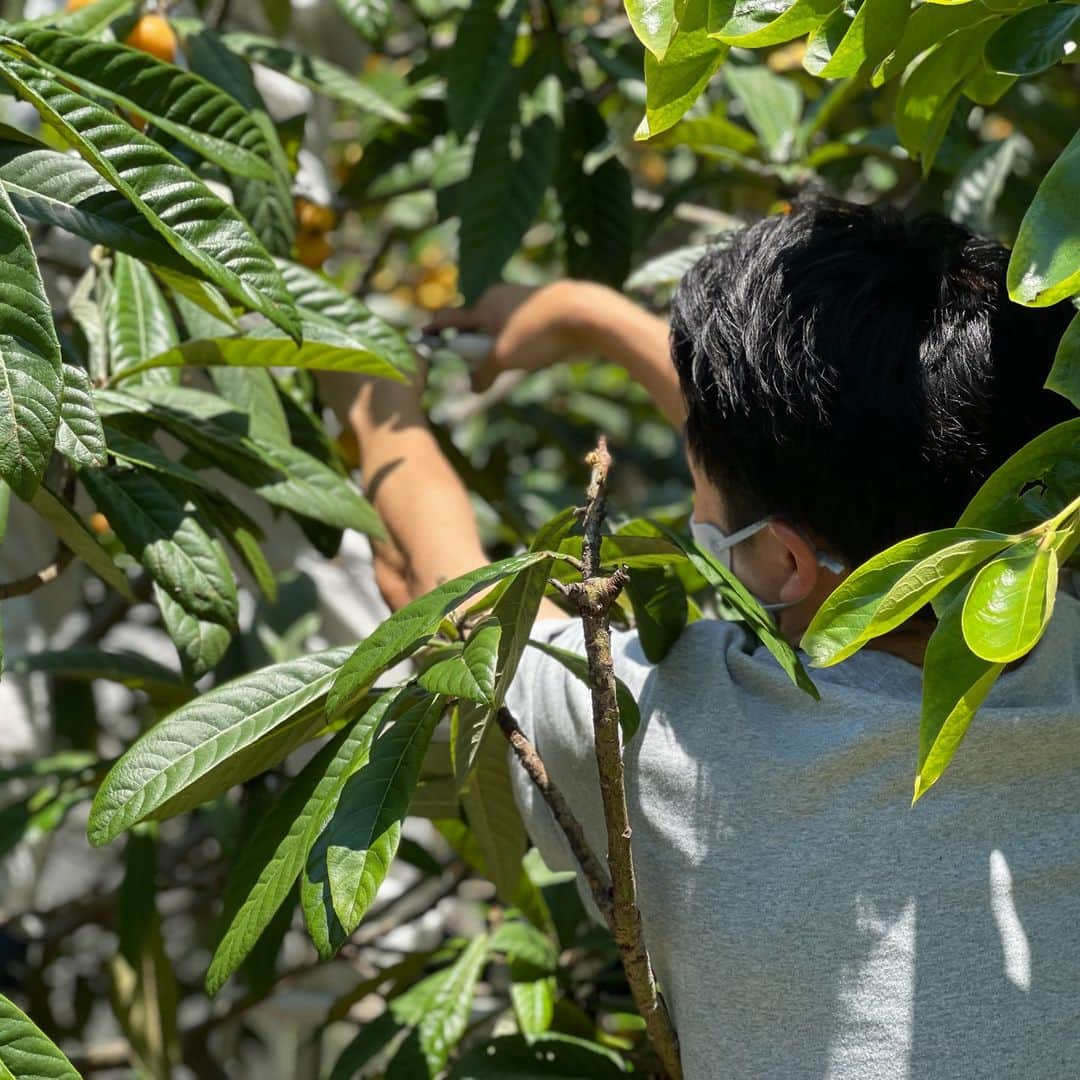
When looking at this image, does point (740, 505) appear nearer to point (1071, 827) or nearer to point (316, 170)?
point (1071, 827)

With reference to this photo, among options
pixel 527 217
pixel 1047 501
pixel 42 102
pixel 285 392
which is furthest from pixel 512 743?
pixel 527 217

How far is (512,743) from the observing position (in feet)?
3.08

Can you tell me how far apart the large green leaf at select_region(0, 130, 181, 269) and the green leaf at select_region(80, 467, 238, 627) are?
21cm

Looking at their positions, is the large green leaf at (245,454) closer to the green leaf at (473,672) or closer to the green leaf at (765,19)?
the green leaf at (473,672)

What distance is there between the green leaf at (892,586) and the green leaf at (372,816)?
279 mm

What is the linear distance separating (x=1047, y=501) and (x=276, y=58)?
103 cm

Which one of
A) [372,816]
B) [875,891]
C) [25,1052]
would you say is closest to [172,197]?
[372,816]

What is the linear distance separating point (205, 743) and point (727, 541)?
0.40 metres

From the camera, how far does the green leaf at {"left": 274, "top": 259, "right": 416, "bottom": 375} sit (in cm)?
127

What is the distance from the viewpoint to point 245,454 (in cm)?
117

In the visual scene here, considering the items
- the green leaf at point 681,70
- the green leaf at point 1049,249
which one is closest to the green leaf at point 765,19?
the green leaf at point 681,70

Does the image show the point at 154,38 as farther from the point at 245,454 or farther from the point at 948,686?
the point at 948,686

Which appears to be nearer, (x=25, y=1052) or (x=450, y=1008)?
(x=25, y=1052)

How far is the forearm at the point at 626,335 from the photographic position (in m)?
1.47
